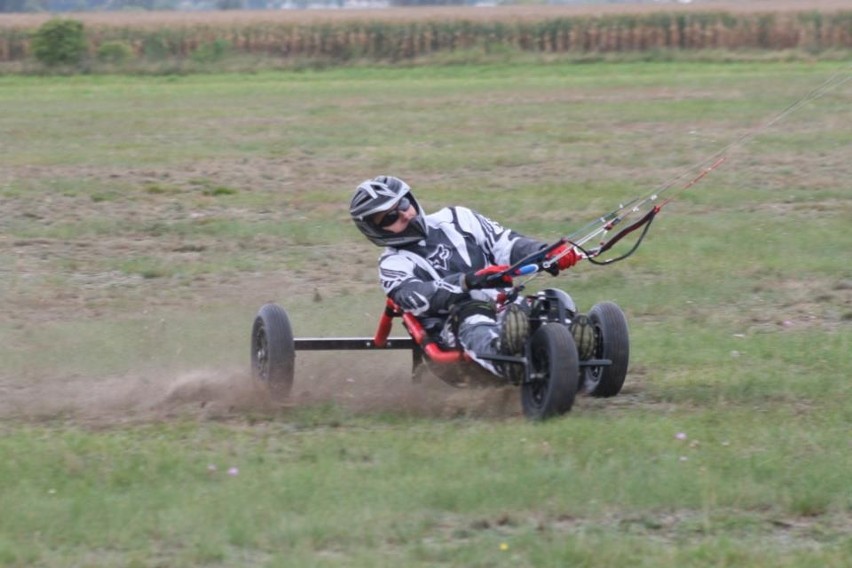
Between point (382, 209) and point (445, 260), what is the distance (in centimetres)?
55

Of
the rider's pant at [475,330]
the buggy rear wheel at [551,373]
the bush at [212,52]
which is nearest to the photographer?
the buggy rear wheel at [551,373]

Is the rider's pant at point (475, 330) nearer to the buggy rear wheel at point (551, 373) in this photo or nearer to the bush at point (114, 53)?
the buggy rear wheel at point (551, 373)

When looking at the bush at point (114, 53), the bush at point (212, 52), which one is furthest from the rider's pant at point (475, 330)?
the bush at point (212, 52)

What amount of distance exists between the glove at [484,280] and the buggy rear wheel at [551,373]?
597 mm

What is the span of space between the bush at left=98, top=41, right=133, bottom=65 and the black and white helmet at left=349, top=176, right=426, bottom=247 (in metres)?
35.2

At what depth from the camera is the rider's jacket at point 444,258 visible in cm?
833

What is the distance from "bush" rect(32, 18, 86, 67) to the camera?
41.8 m

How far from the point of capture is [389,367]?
9508 millimetres

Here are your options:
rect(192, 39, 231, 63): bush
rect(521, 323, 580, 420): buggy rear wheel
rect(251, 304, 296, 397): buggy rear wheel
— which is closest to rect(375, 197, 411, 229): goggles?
rect(251, 304, 296, 397): buggy rear wheel

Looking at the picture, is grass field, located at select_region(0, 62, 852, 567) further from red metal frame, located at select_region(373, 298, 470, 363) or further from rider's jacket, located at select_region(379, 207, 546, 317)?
rider's jacket, located at select_region(379, 207, 546, 317)

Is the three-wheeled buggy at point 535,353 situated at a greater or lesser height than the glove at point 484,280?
lesser

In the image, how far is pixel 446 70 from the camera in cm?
4069

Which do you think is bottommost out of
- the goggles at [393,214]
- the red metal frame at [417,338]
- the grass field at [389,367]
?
the grass field at [389,367]

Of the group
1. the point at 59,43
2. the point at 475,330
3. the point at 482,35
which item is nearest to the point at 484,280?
the point at 475,330
